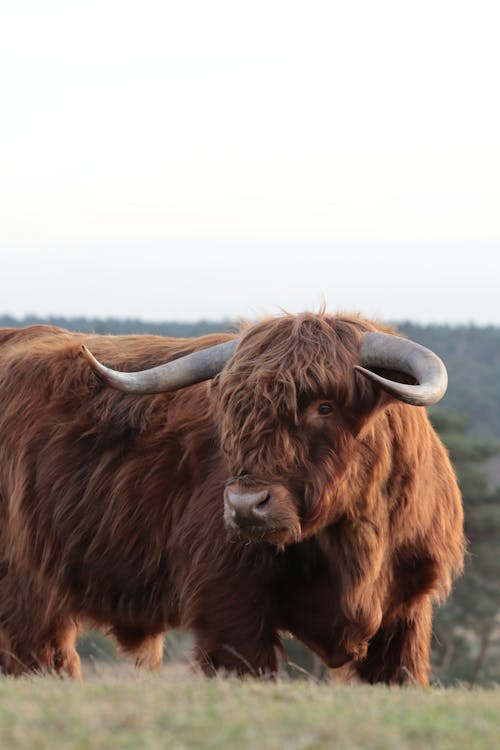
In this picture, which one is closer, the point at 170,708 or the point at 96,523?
the point at 170,708

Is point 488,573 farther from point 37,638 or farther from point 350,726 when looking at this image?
point 350,726

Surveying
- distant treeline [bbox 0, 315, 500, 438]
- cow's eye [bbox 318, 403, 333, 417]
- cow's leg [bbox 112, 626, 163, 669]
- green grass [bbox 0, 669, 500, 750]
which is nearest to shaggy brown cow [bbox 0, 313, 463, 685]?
cow's eye [bbox 318, 403, 333, 417]

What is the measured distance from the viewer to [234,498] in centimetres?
543

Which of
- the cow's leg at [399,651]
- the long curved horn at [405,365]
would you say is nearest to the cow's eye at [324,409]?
the long curved horn at [405,365]

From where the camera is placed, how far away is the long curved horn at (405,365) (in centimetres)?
556

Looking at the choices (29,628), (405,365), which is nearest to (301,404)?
(405,365)

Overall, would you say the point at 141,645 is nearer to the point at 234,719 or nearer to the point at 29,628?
the point at 29,628

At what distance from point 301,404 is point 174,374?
2.80 ft

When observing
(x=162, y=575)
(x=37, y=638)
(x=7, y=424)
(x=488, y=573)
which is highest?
(x=7, y=424)

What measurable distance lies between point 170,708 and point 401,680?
8.86ft

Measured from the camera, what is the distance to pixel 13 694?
4484 millimetres

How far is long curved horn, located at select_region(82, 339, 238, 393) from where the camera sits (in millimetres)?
6336

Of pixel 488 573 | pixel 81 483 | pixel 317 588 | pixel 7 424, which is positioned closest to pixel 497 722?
pixel 317 588

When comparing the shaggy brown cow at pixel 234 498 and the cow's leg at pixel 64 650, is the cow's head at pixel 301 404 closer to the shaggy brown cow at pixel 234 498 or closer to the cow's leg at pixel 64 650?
the shaggy brown cow at pixel 234 498
